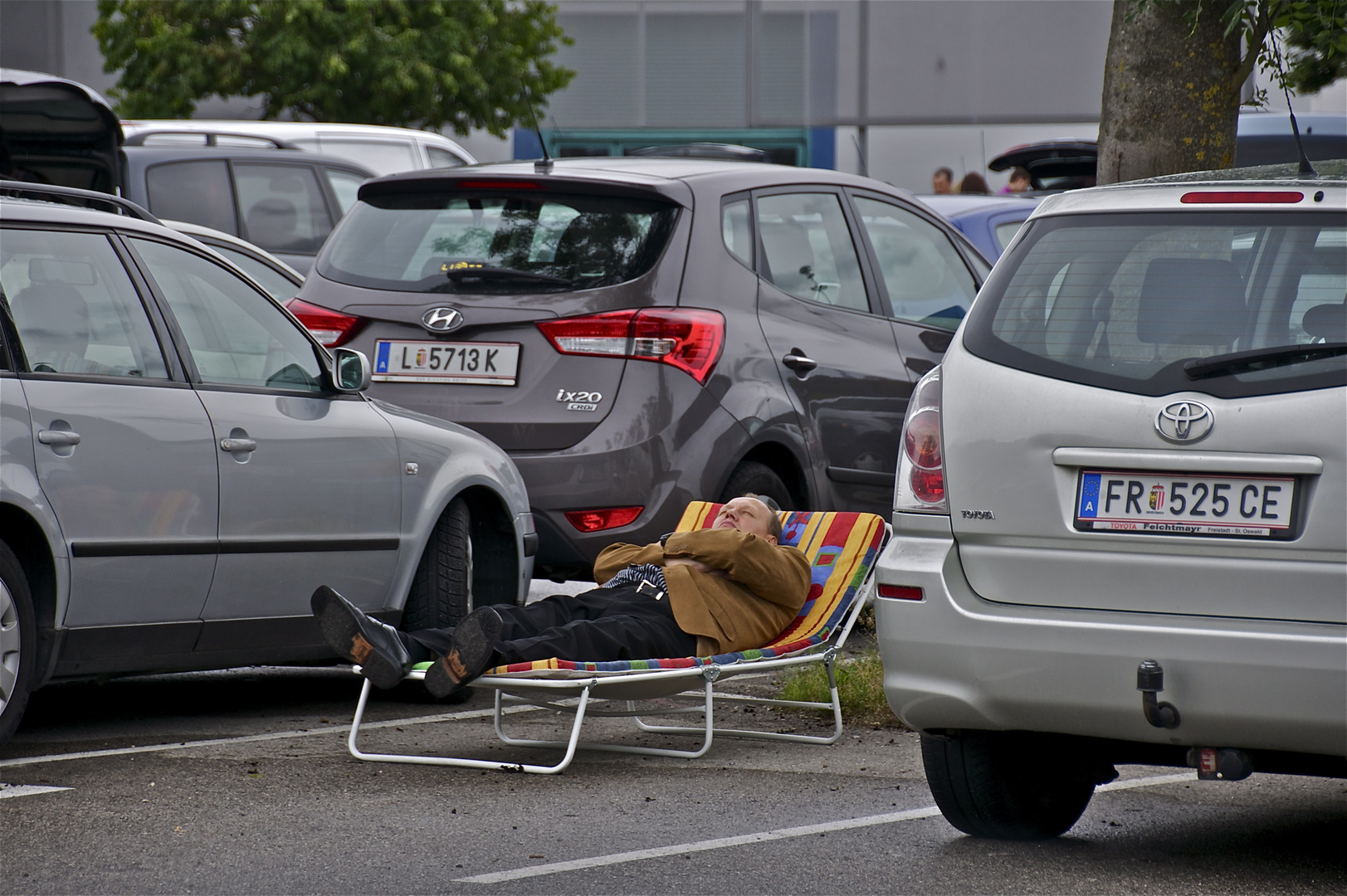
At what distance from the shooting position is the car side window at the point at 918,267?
8.42 m

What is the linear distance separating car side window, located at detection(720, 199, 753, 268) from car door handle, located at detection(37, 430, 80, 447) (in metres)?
2.88

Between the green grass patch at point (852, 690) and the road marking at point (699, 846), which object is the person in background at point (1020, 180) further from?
the road marking at point (699, 846)

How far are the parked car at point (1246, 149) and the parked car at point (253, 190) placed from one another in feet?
17.6

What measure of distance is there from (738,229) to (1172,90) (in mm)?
1813

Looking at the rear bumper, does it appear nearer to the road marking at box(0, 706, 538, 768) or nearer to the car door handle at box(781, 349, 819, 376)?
the road marking at box(0, 706, 538, 768)

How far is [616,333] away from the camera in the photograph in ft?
21.9

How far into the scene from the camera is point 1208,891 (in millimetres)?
4199

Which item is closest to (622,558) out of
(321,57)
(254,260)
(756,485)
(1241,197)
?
(756,485)

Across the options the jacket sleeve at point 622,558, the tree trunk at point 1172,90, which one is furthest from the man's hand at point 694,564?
the tree trunk at point 1172,90

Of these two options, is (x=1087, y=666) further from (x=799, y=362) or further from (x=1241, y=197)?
(x=799, y=362)

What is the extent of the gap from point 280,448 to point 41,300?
2.97 ft

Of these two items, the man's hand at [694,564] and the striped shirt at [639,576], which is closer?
the man's hand at [694,564]

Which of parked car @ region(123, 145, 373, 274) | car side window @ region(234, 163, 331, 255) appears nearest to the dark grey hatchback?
parked car @ region(123, 145, 373, 274)

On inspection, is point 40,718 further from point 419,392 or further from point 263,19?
point 263,19
